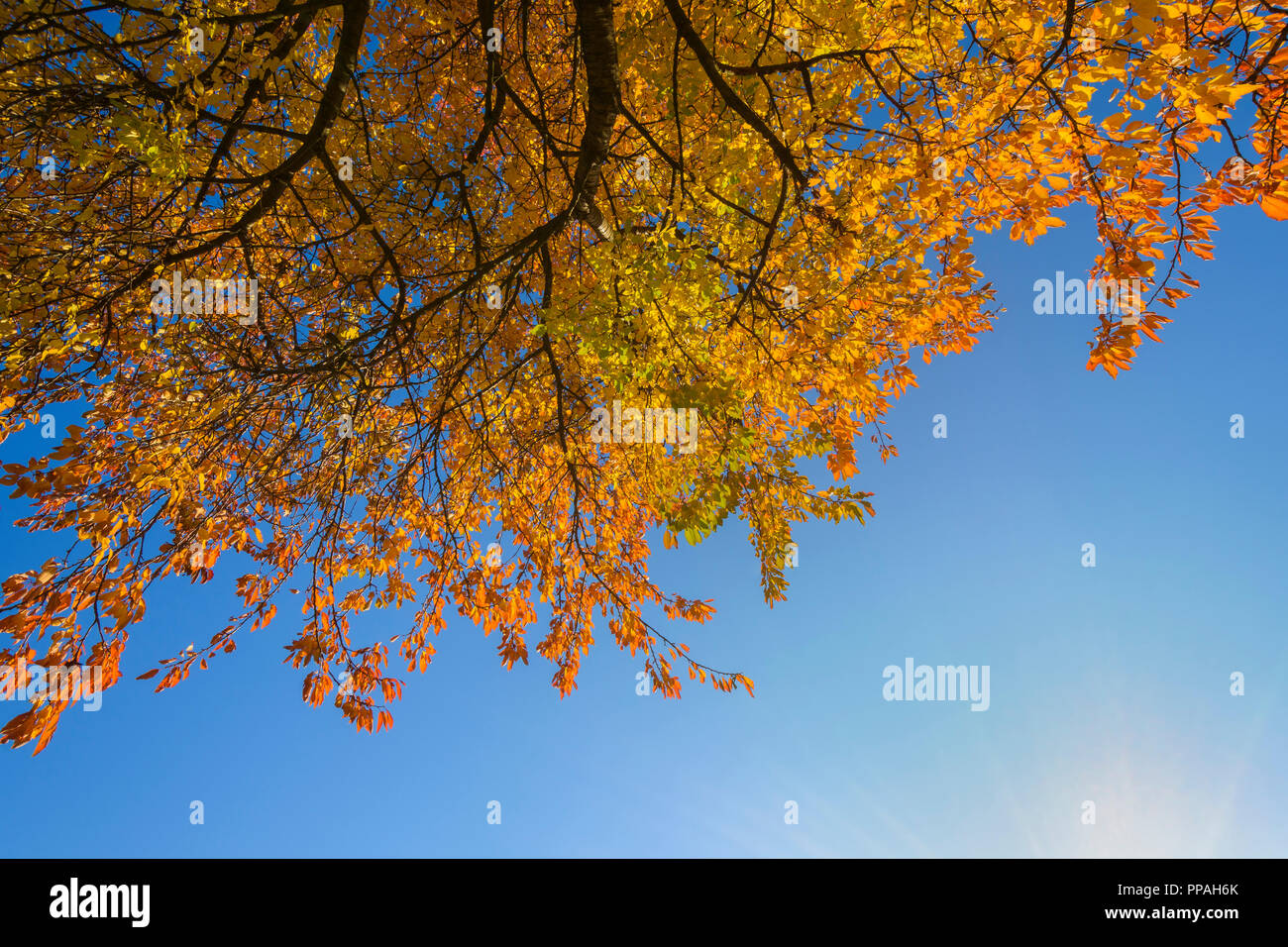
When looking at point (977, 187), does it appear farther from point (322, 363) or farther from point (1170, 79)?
point (322, 363)

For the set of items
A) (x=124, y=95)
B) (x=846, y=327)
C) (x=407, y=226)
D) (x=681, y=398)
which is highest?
(x=407, y=226)

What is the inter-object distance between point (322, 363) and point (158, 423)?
5.18 feet

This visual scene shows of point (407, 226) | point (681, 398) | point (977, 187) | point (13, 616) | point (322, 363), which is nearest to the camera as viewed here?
point (681, 398)

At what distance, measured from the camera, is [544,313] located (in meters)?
2.61

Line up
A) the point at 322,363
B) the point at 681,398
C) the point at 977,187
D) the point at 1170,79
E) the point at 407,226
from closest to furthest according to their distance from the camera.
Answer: the point at 1170,79, the point at 681,398, the point at 322,363, the point at 977,187, the point at 407,226

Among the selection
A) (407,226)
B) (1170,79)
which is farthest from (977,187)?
(407,226)

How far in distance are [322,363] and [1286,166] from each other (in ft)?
16.4

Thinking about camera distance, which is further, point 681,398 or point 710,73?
point 710,73

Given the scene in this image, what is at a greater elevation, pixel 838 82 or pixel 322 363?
pixel 838 82

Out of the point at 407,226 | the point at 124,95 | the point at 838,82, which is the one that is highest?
the point at 838,82

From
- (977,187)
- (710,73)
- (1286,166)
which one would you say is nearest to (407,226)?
(710,73)

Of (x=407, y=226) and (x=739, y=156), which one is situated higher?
(x=407, y=226)

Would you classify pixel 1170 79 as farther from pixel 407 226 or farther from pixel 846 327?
pixel 407 226

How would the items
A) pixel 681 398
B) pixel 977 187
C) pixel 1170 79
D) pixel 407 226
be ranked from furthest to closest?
1. pixel 407 226
2. pixel 977 187
3. pixel 681 398
4. pixel 1170 79
